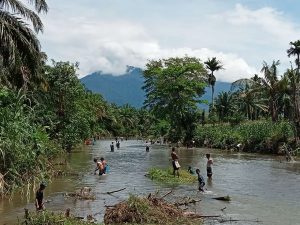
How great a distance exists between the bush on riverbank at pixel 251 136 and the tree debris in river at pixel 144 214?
35.0 meters

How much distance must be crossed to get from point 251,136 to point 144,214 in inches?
1604

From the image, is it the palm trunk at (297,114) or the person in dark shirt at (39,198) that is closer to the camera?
the person in dark shirt at (39,198)

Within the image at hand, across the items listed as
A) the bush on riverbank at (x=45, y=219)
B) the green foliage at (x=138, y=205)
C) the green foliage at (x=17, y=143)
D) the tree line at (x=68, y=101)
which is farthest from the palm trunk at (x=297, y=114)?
the bush on riverbank at (x=45, y=219)

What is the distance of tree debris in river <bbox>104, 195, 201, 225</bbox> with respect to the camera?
14.5 m

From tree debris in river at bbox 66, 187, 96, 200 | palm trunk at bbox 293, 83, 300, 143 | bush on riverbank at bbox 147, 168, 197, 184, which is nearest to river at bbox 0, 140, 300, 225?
tree debris in river at bbox 66, 187, 96, 200

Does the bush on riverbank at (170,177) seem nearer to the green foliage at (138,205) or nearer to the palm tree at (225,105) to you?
the green foliage at (138,205)

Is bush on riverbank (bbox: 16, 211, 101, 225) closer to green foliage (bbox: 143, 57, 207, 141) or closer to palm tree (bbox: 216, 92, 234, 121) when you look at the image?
green foliage (bbox: 143, 57, 207, 141)

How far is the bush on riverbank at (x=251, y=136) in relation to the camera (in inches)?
1917

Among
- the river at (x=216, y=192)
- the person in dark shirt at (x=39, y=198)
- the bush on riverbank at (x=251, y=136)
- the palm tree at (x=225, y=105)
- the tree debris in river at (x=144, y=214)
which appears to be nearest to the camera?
the tree debris in river at (x=144, y=214)

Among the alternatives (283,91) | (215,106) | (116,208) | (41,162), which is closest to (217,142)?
(283,91)

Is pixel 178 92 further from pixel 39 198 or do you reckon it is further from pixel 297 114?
pixel 39 198

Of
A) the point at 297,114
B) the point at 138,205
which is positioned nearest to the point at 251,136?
the point at 297,114

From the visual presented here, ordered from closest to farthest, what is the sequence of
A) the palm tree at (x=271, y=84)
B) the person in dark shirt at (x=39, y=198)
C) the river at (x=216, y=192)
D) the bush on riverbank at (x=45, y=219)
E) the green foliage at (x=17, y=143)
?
the bush on riverbank at (x=45, y=219) → the person in dark shirt at (x=39, y=198) → the river at (x=216, y=192) → the green foliage at (x=17, y=143) → the palm tree at (x=271, y=84)

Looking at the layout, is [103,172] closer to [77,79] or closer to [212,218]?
[212,218]
